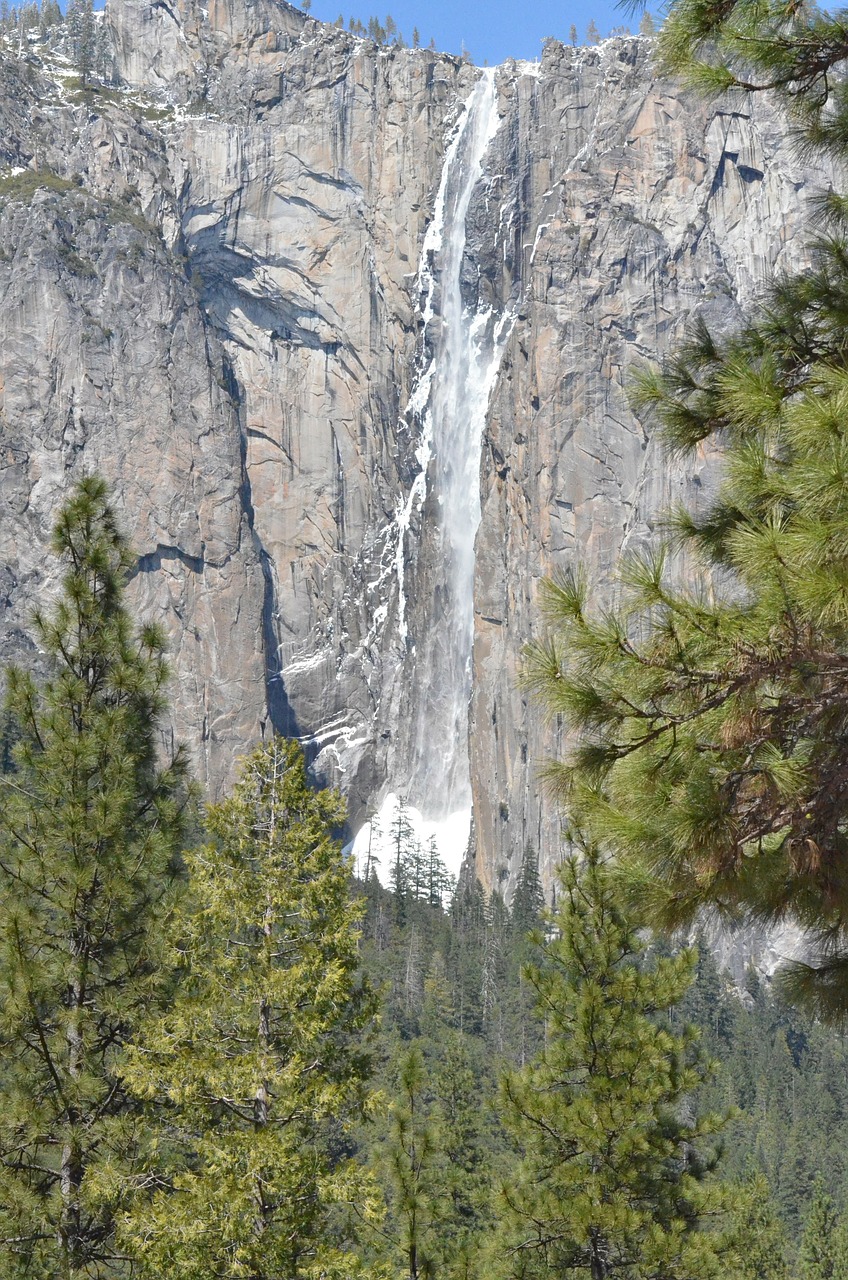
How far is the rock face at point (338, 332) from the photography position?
Answer: 90.2 meters

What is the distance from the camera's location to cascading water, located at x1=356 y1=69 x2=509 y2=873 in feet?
323

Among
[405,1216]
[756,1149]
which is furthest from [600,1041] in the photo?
[756,1149]

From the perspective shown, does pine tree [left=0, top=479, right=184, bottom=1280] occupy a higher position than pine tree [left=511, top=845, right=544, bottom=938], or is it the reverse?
pine tree [left=511, top=845, right=544, bottom=938]

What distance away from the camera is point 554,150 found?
9988 centimetres

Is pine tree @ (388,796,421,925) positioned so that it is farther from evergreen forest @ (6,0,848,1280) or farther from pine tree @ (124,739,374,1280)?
pine tree @ (124,739,374,1280)

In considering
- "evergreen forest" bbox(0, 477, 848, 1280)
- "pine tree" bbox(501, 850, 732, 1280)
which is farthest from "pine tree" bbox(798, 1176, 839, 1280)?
"pine tree" bbox(501, 850, 732, 1280)

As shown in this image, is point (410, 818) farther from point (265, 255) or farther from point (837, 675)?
point (837, 675)

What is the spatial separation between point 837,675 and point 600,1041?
318 inches

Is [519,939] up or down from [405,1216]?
up

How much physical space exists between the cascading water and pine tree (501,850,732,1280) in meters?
82.3

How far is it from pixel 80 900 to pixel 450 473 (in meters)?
92.3

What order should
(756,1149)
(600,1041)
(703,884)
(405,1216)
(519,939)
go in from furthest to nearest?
(519,939), (756,1149), (600,1041), (405,1216), (703,884)

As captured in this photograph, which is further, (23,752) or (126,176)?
(126,176)

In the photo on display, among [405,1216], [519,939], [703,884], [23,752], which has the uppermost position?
[519,939]
